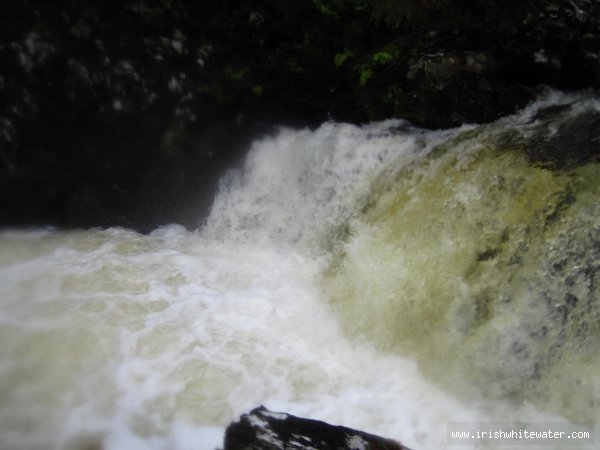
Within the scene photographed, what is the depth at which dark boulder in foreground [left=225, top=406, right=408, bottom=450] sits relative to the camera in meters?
3.76

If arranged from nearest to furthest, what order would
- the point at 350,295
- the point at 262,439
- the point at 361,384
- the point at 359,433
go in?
the point at 262,439
the point at 359,433
the point at 361,384
the point at 350,295

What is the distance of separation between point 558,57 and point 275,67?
3.59 metres

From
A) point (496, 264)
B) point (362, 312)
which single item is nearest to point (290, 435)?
point (362, 312)

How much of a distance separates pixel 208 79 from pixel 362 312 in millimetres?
3805

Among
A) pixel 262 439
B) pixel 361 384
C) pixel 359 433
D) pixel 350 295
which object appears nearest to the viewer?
pixel 262 439

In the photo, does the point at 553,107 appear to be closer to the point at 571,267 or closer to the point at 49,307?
the point at 571,267

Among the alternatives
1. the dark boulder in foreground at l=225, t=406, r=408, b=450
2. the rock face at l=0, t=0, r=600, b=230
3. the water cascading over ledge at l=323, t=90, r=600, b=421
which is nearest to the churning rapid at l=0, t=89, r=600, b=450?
the water cascading over ledge at l=323, t=90, r=600, b=421

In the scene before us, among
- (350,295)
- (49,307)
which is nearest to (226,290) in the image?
(350,295)

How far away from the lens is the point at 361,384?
4.72 metres

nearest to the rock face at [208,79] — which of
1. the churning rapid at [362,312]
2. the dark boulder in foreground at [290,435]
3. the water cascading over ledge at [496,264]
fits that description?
the churning rapid at [362,312]

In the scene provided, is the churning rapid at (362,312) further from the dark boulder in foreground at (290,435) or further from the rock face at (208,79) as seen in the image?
the rock face at (208,79)

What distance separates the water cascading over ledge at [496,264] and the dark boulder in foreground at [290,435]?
106 cm

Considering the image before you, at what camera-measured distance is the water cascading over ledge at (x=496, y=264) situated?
161 inches

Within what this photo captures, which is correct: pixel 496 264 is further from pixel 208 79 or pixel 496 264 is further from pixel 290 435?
pixel 208 79
